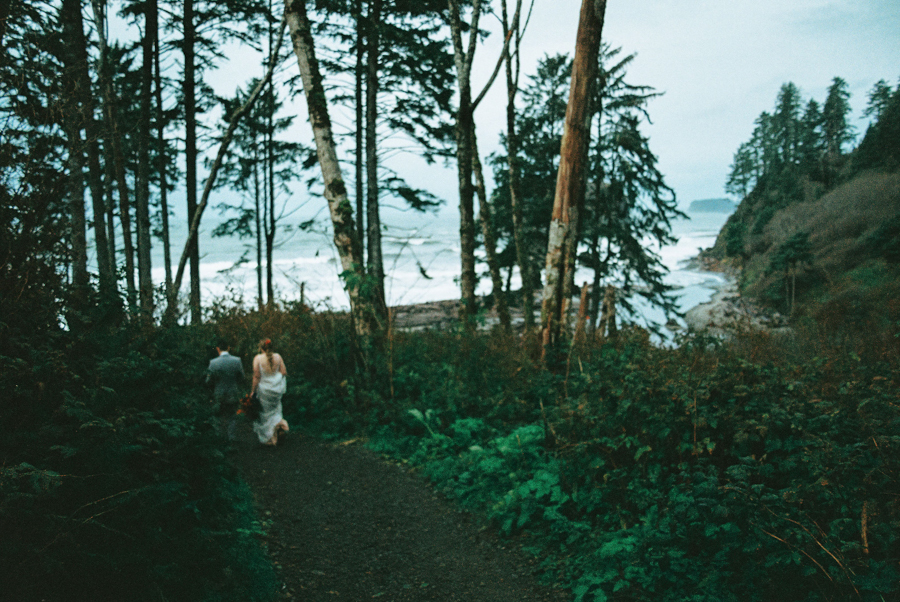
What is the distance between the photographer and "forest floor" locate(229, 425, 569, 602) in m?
3.85

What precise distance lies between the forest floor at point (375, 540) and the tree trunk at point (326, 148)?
8.71 feet

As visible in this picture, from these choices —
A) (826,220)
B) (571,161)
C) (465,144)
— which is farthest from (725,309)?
(571,161)

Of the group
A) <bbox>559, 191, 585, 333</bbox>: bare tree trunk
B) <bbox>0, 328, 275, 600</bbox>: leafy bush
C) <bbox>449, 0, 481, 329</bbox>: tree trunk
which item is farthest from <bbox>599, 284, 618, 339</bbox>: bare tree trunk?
<bbox>0, 328, 275, 600</bbox>: leafy bush

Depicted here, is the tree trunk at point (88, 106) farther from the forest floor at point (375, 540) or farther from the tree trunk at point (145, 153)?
the forest floor at point (375, 540)

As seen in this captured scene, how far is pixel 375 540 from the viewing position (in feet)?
15.1

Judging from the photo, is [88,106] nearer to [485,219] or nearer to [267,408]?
[267,408]

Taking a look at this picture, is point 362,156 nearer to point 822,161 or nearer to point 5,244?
point 5,244

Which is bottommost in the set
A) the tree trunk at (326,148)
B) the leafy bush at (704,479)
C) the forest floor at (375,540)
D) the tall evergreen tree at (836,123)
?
the forest floor at (375,540)

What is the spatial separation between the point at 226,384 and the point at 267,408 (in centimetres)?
66

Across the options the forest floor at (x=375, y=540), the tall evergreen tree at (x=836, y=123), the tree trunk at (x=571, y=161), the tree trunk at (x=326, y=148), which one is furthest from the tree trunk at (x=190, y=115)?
the tall evergreen tree at (x=836, y=123)

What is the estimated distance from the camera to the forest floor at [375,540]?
3.85m

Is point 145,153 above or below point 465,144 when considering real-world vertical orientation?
above

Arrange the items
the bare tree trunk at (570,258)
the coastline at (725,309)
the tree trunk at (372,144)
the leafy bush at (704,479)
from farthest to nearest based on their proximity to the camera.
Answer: the tree trunk at (372,144)
the coastline at (725,309)
the bare tree trunk at (570,258)
the leafy bush at (704,479)

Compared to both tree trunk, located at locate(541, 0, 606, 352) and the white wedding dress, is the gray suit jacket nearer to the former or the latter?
the white wedding dress
